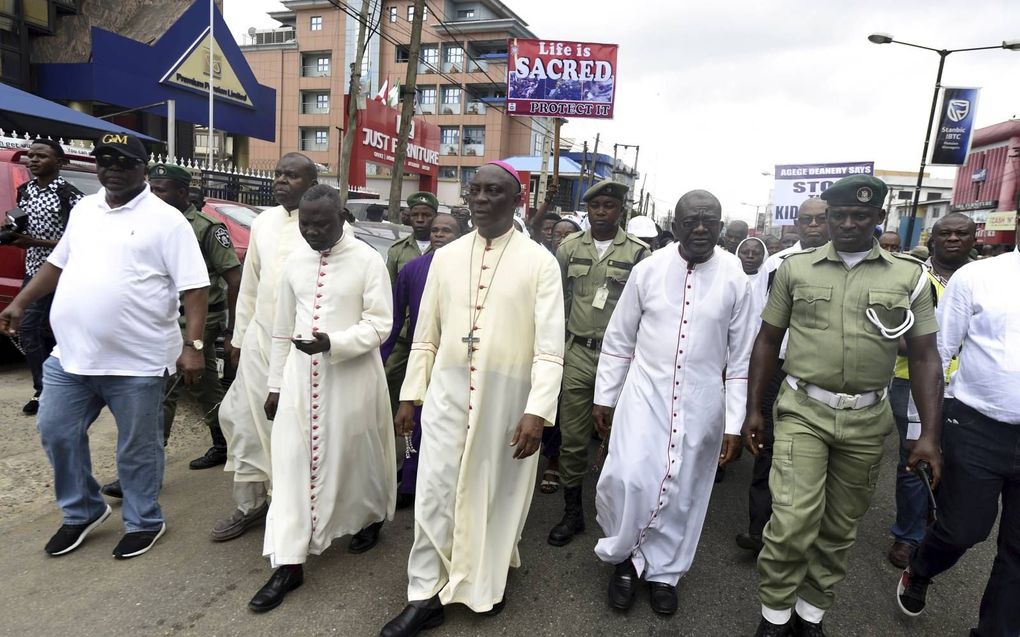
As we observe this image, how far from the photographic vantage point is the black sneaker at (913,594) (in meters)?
3.12

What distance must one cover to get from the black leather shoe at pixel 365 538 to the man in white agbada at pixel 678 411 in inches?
50.0

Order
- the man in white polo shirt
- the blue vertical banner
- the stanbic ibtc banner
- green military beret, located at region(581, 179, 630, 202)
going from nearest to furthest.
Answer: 1. the man in white polo shirt
2. green military beret, located at region(581, 179, 630, 202)
3. the stanbic ibtc banner
4. the blue vertical banner

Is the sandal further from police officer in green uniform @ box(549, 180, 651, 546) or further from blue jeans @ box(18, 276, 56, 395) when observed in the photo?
blue jeans @ box(18, 276, 56, 395)

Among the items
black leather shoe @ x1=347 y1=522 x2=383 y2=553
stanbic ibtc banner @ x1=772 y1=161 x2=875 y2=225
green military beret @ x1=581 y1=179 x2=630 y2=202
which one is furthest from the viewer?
stanbic ibtc banner @ x1=772 y1=161 x2=875 y2=225

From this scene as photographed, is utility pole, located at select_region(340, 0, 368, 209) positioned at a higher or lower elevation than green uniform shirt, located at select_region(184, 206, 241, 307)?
higher

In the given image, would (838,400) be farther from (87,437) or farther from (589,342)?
(87,437)

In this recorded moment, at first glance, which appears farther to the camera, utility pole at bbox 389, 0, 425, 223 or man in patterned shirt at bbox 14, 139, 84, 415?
utility pole at bbox 389, 0, 425, 223

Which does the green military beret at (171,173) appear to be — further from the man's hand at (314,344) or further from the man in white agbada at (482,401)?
the man in white agbada at (482,401)

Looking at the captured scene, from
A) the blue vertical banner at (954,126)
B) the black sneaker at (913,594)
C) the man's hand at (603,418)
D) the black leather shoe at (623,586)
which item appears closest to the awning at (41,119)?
the man's hand at (603,418)

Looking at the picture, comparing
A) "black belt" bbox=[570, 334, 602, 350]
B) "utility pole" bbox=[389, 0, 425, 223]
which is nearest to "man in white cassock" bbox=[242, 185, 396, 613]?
"black belt" bbox=[570, 334, 602, 350]

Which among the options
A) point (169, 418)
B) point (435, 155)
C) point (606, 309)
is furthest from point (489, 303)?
point (435, 155)

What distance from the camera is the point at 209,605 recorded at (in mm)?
2910

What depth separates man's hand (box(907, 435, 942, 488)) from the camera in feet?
8.99

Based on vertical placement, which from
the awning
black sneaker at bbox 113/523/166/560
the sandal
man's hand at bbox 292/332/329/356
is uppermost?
the awning
